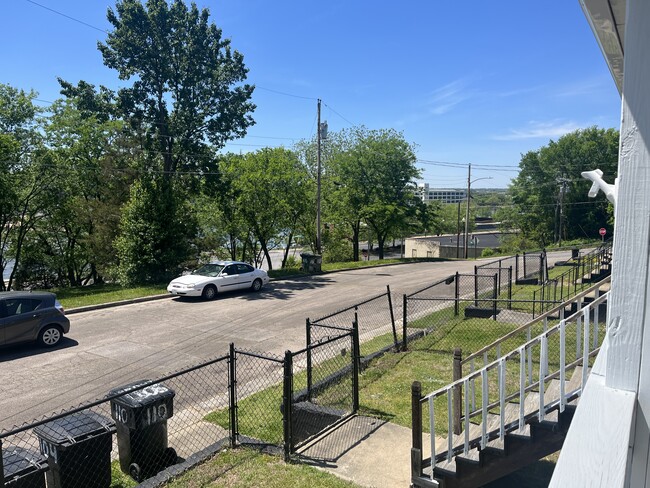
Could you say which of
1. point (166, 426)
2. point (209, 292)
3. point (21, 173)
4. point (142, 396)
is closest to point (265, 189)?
point (209, 292)

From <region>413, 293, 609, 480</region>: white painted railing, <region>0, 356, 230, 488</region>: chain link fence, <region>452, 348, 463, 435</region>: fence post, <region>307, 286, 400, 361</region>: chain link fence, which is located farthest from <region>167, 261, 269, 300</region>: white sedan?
<region>413, 293, 609, 480</region>: white painted railing

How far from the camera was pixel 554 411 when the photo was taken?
12.5 feet

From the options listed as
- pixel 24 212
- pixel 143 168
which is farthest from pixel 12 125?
pixel 143 168

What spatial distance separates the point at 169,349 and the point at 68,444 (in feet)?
19.9

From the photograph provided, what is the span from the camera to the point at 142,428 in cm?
512

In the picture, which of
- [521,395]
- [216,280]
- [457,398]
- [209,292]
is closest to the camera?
[521,395]

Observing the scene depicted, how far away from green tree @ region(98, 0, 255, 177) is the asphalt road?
9382 millimetres

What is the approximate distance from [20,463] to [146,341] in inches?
280

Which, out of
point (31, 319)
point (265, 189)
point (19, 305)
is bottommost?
point (31, 319)

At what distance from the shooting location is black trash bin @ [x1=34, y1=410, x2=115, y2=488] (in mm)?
4527

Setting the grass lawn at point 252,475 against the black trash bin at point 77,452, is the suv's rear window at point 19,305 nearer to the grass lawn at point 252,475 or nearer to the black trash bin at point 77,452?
the black trash bin at point 77,452

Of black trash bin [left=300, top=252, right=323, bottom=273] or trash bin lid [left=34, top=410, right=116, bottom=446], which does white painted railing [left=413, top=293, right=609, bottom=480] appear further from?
black trash bin [left=300, top=252, right=323, bottom=273]

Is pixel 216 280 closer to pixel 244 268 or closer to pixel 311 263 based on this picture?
pixel 244 268

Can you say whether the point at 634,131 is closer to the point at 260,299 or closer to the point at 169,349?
the point at 169,349
